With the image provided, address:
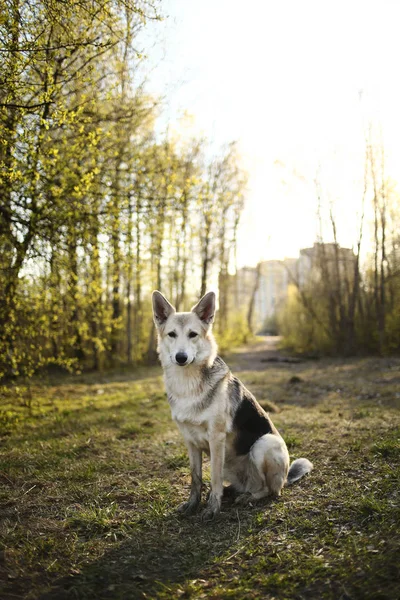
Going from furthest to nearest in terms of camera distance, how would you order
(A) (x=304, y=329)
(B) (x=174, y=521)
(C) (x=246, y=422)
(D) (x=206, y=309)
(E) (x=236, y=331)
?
(E) (x=236, y=331) < (A) (x=304, y=329) < (D) (x=206, y=309) < (C) (x=246, y=422) < (B) (x=174, y=521)

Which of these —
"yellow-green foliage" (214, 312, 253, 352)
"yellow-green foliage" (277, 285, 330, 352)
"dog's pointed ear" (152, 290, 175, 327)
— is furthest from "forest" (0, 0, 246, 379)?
"yellow-green foliage" (214, 312, 253, 352)

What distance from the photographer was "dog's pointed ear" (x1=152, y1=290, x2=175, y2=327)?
489 cm

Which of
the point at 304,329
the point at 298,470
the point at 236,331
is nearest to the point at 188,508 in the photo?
the point at 298,470

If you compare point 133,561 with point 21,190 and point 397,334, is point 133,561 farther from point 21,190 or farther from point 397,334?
point 397,334

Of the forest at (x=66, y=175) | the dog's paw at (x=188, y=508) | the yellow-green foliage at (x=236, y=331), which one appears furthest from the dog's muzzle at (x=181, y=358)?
the yellow-green foliage at (x=236, y=331)

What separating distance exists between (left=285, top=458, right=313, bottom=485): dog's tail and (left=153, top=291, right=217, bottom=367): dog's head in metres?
1.72

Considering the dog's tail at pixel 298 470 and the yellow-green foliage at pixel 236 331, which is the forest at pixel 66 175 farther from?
the yellow-green foliage at pixel 236 331

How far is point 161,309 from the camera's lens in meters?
4.94

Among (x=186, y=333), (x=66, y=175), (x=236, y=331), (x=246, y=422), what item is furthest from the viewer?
(x=236, y=331)

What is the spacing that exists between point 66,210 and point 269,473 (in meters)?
5.64

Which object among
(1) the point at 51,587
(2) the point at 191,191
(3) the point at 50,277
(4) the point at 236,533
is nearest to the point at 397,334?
(2) the point at 191,191

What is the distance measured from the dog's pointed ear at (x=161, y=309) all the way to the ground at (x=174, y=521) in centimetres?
196

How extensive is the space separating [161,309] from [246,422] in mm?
1568

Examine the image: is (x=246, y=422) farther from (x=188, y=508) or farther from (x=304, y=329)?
(x=304, y=329)
